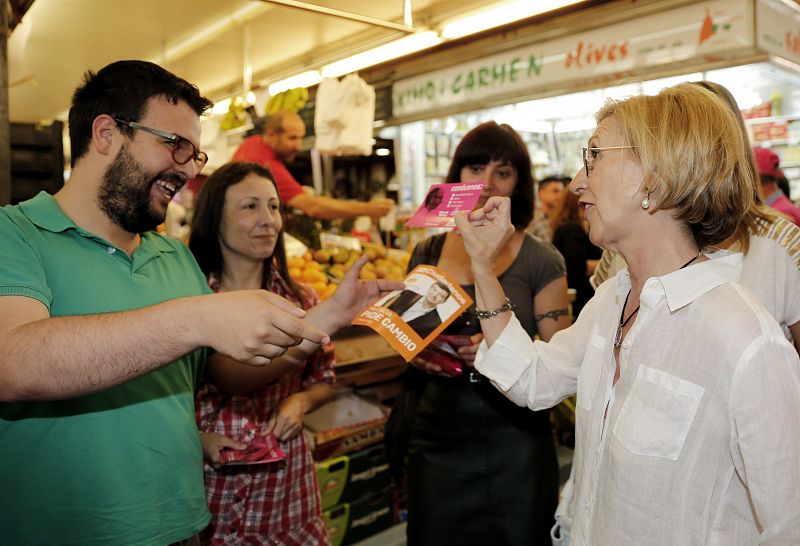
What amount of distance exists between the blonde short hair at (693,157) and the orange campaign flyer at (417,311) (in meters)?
0.69

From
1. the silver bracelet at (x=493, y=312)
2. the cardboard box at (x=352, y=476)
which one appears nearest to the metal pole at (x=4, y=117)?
the silver bracelet at (x=493, y=312)

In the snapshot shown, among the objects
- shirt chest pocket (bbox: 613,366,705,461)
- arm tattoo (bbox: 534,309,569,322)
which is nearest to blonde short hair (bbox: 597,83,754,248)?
shirt chest pocket (bbox: 613,366,705,461)

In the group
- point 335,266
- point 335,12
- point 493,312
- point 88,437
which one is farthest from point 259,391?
point 335,12

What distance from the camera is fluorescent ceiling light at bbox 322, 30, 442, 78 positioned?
4641mm

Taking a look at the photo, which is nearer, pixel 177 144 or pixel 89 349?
pixel 89 349

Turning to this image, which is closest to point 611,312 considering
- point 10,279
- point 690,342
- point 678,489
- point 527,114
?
point 690,342

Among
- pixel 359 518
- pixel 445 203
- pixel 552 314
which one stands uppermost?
pixel 445 203

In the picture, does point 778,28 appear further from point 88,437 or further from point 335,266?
point 88,437

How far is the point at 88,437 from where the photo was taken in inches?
54.9

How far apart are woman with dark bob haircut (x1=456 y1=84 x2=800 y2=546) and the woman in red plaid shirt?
763 millimetres

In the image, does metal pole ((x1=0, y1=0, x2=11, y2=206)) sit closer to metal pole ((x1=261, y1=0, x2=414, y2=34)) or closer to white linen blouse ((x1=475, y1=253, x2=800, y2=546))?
metal pole ((x1=261, y1=0, x2=414, y2=34))

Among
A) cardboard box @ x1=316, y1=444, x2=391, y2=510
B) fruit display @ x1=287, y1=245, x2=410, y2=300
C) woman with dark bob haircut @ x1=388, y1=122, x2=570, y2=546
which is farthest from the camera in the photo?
fruit display @ x1=287, y1=245, x2=410, y2=300

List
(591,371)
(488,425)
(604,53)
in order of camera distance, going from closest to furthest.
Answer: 1. (591,371)
2. (488,425)
3. (604,53)

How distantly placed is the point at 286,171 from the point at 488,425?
270 centimetres
